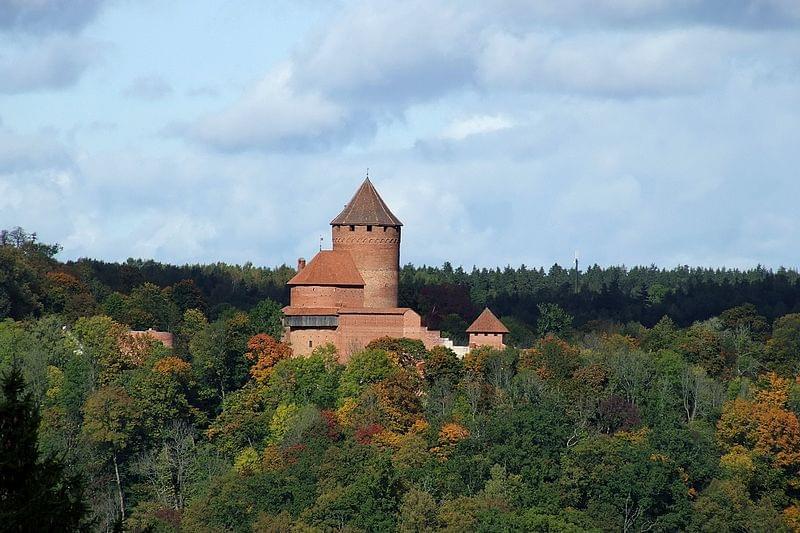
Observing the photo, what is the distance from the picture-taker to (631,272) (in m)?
160

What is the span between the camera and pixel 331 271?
229ft

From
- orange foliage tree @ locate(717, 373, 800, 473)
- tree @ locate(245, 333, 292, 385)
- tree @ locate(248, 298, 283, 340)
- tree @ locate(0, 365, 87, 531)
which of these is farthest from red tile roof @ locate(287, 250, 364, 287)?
tree @ locate(0, 365, 87, 531)

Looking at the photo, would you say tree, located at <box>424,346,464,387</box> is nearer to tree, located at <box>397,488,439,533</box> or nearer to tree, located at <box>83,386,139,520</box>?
tree, located at <box>397,488,439,533</box>

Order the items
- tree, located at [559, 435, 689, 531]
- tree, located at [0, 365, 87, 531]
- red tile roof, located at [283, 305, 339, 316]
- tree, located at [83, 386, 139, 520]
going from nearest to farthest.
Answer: tree, located at [0, 365, 87, 531]
tree, located at [559, 435, 689, 531]
tree, located at [83, 386, 139, 520]
red tile roof, located at [283, 305, 339, 316]

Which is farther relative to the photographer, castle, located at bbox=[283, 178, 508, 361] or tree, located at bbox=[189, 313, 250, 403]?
tree, located at bbox=[189, 313, 250, 403]

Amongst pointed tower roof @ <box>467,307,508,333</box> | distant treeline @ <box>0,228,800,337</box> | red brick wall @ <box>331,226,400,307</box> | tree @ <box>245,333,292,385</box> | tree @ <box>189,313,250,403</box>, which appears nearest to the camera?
tree @ <box>245,333,292,385</box>

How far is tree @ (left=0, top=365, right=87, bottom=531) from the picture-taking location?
22.4 m

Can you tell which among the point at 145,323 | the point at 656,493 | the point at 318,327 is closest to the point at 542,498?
the point at 656,493

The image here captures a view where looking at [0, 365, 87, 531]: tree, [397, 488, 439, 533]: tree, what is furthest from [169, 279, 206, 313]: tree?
[0, 365, 87, 531]: tree

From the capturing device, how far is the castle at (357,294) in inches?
2694

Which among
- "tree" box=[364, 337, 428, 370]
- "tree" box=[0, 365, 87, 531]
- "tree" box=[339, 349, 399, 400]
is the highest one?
"tree" box=[364, 337, 428, 370]

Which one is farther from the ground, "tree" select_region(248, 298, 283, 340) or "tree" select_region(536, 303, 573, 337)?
"tree" select_region(536, 303, 573, 337)

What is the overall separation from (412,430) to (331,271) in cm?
744

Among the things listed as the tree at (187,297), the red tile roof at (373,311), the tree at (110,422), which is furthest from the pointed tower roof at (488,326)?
the tree at (187,297)
